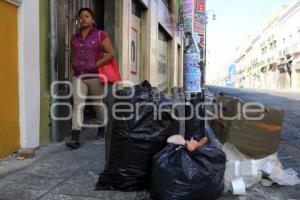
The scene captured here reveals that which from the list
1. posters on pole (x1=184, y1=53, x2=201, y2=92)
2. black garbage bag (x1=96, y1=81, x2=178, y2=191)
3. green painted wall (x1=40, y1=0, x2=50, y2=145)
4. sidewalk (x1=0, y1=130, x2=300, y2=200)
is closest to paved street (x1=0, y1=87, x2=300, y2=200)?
sidewalk (x1=0, y1=130, x2=300, y2=200)

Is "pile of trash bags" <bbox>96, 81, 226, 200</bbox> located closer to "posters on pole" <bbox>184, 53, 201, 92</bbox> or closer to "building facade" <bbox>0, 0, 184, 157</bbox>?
"posters on pole" <bbox>184, 53, 201, 92</bbox>

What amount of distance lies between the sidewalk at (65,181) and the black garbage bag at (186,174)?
0.98 ft

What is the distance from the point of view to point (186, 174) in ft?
10.9

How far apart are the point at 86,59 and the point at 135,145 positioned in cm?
194

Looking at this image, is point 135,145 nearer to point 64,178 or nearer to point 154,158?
point 154,158

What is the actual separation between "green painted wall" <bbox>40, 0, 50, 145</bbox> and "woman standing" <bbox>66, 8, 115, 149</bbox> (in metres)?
0.32

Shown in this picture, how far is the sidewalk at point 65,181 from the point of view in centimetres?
362

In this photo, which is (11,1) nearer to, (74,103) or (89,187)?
(74,103)

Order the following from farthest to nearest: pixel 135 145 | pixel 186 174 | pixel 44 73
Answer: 1. pixel 44 73
2. pixel 135 145
3. pixel 186 174

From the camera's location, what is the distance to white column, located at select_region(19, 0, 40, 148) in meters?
4.80

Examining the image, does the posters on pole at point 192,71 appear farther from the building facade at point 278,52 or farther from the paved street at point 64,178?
the building facade at point 278,52

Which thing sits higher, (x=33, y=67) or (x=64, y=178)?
(x=33, y=67)

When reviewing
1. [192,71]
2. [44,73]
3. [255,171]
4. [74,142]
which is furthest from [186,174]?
[44,73]

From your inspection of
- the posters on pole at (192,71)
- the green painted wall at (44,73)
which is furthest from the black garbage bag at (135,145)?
the green painted wall at (44,73)
